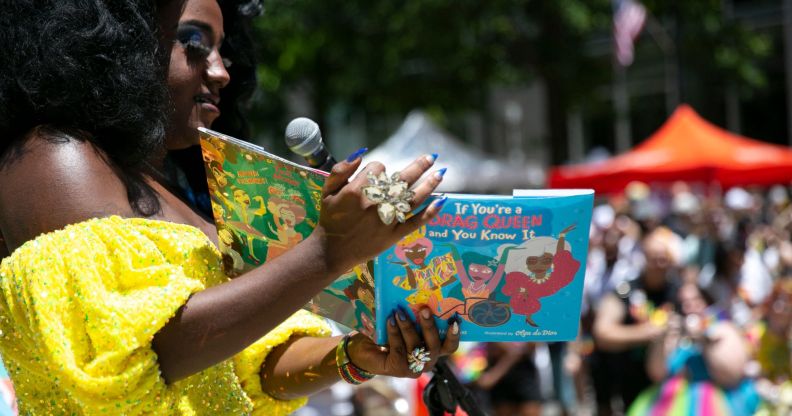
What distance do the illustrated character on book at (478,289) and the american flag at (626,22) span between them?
12.2m

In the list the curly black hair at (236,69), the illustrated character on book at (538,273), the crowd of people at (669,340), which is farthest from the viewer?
the crowd of people at (669,340)

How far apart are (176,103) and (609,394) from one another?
5916 millimetres

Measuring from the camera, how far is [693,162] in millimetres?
11750

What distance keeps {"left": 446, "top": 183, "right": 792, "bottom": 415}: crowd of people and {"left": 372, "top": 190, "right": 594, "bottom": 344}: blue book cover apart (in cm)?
434

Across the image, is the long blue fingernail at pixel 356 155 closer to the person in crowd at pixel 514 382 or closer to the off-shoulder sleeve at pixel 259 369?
the off-shoulder sleeve at pixel 259 369

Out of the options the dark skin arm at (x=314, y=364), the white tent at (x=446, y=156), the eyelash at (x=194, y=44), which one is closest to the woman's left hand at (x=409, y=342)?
the dark skin arm at (x=314, y=364)

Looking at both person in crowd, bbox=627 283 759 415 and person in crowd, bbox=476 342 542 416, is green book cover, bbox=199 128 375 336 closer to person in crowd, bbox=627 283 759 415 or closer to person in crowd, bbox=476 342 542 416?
person in crowd, bbox=627 283 759 415

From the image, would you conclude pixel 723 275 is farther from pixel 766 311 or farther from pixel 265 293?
pixel 265 293

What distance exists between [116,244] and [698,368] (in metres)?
5.04

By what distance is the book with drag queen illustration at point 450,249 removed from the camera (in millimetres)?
1697

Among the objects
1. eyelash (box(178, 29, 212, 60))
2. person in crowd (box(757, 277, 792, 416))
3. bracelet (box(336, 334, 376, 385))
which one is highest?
eyelash (box(178, 29, 212, 60))

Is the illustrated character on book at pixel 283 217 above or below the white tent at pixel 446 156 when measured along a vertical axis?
above

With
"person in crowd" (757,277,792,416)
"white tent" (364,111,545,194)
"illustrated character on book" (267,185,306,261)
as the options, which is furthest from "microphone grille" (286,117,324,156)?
"white tent" (364,111,545,194)

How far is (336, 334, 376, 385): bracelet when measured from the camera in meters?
2.07
